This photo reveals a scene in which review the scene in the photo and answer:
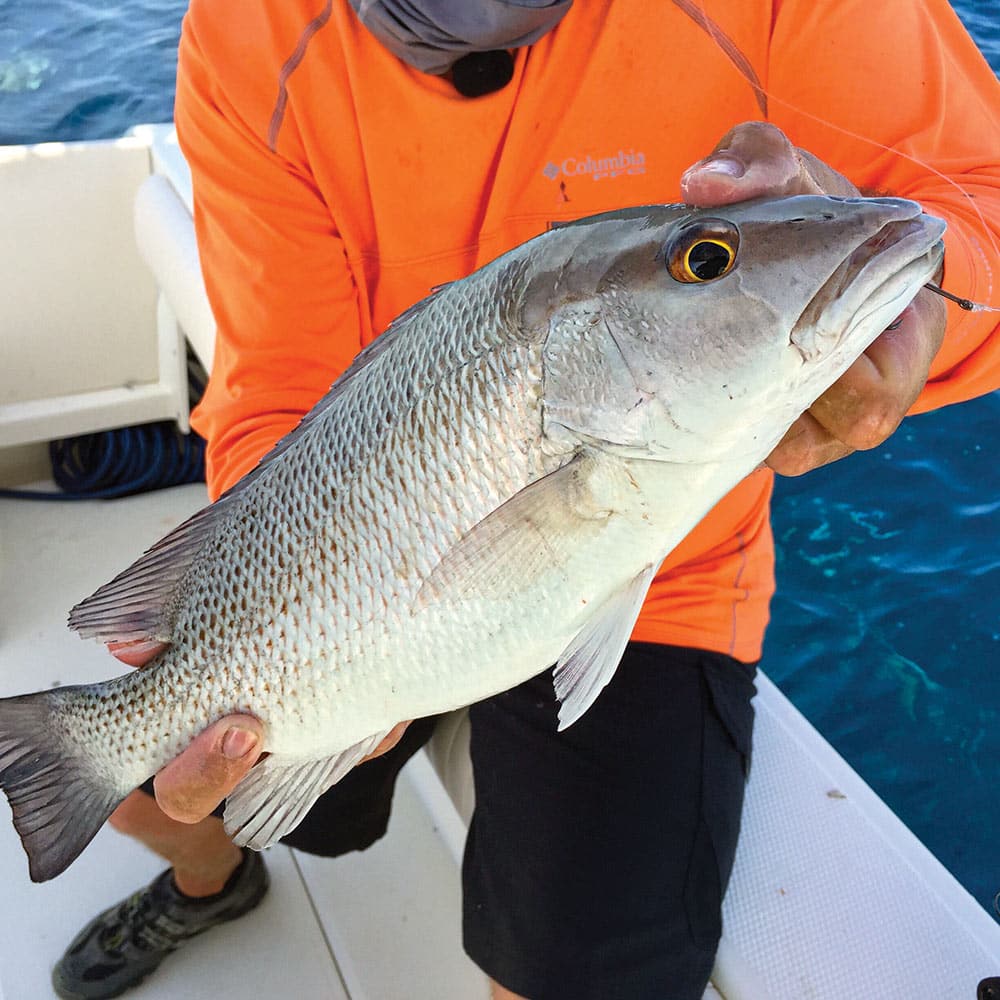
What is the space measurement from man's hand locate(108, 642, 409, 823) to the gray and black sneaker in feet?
2.83

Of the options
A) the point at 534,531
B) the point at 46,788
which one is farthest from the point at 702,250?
the point at 46,788

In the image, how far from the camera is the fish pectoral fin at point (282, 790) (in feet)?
5.14

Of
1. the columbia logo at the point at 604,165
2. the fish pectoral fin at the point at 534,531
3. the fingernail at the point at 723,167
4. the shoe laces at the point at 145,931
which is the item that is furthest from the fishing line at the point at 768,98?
the shoe laces at the point at 145,931

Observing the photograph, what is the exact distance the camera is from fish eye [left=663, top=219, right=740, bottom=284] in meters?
1.12

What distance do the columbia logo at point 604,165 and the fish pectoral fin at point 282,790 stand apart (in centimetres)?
119

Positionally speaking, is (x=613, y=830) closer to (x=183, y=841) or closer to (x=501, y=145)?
(x=183, y=841)

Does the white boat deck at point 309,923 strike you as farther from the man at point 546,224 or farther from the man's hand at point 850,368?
the man's hand at point 850,368

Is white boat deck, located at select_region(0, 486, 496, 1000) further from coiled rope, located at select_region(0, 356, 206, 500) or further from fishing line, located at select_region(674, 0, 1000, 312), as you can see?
fishing line, located at select_region(674, 0, 1000, 312)

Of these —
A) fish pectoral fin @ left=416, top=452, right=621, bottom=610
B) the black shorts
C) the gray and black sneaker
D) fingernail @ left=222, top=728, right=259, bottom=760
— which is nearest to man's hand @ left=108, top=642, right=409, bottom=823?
fingernail @ left=222, top=728, right=259, bottom=760

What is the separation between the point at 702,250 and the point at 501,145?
98 centimetres

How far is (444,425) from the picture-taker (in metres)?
1.30

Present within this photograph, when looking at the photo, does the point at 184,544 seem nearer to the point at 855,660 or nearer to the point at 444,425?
the point at 444,425

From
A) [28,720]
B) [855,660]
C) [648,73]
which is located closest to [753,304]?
[648,73]

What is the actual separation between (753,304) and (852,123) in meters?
0.91
